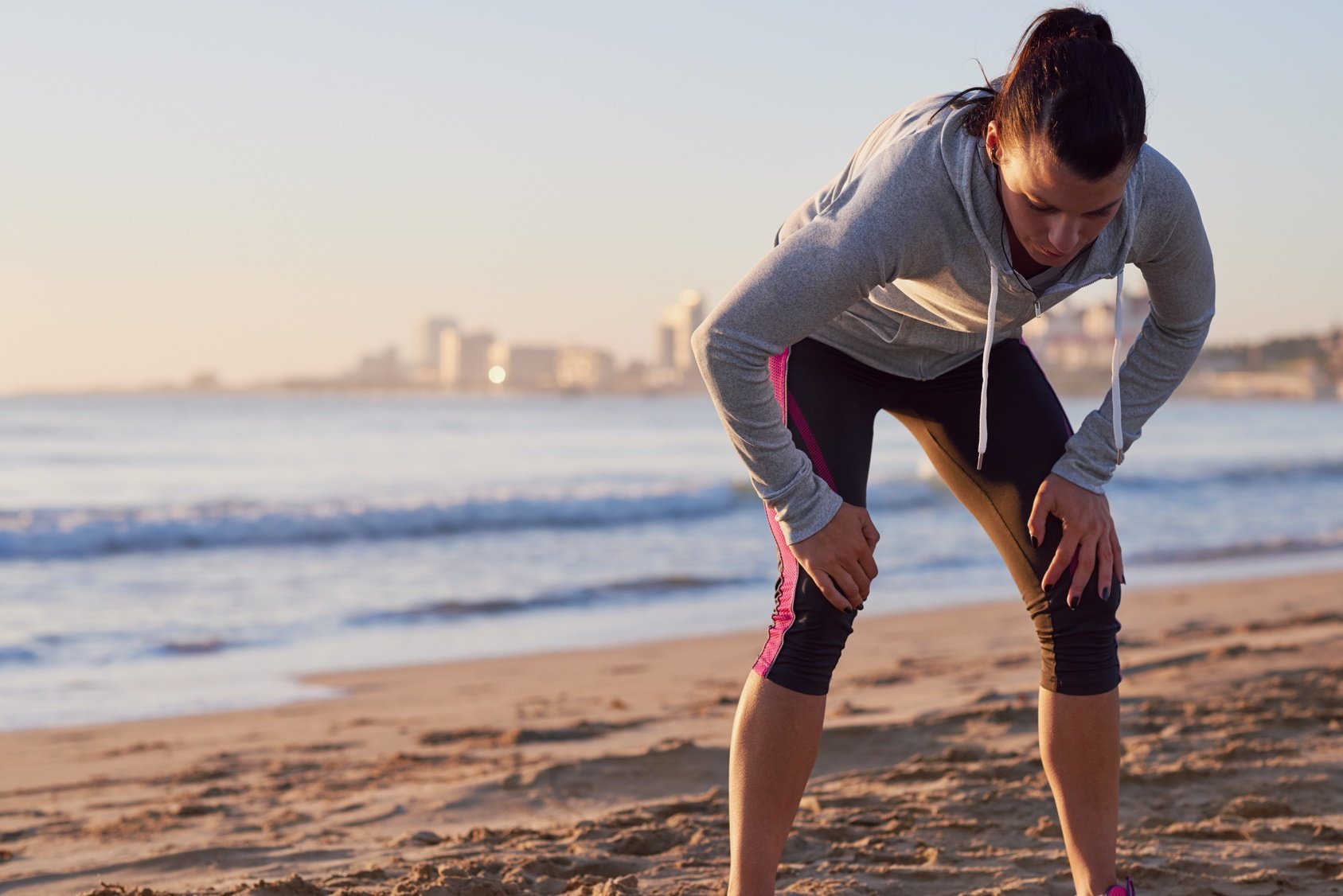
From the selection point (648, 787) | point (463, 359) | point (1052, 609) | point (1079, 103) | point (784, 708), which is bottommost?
point (648, 787)

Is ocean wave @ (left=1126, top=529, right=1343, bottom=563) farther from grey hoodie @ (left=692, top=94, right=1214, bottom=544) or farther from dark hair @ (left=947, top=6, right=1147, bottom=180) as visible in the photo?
dark hair @ (left=947, top=6, right=1147, bottom=180)

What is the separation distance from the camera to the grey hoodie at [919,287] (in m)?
1.91

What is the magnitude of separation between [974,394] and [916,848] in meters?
1.26

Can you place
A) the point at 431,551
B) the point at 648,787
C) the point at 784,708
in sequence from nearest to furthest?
the point at 784,708, the point at 648,787, the point at 431,551

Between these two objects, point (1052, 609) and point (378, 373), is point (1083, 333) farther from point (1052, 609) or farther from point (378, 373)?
point (378, 373)

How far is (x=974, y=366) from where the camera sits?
7.94 feet

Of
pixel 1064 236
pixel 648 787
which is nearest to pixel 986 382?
pixel 1064 236

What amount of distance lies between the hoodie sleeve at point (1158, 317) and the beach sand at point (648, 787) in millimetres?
1043

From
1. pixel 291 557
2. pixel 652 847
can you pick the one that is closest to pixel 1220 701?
pixel 652 847

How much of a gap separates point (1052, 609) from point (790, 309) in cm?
82

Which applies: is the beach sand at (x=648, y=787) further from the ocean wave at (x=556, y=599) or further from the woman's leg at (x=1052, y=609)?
the ocean wave at (x=556, y=599)

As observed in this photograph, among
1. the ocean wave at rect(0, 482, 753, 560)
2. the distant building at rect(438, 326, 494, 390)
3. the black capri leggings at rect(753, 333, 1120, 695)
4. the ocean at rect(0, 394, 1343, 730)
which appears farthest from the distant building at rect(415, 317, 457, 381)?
the black capri leggings at rect(753, 333, 1120, 695)

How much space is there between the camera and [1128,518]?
13.7 meters

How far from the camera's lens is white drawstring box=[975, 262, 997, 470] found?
2021mm
